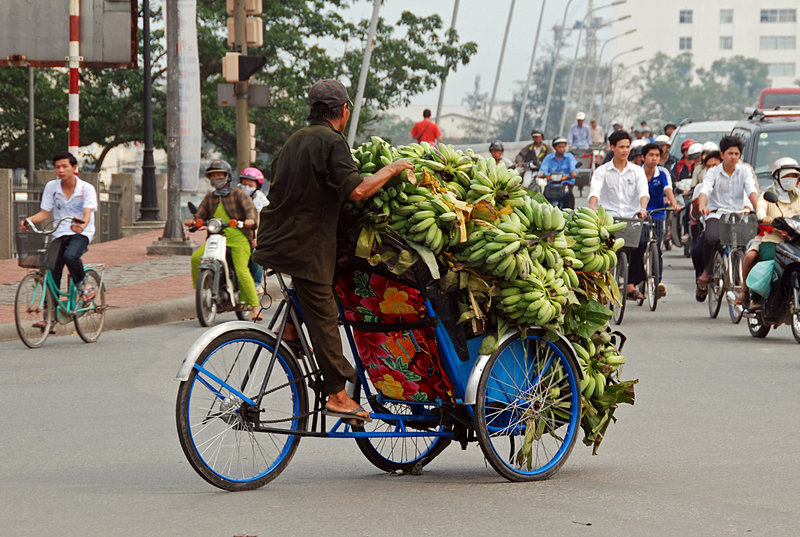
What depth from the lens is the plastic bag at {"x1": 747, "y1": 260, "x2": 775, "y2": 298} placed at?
40.7ft

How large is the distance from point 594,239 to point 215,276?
26.9 ft

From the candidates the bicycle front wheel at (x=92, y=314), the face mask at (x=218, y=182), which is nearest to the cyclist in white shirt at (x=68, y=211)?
the bicycle front wheel at (x=92, y=314)

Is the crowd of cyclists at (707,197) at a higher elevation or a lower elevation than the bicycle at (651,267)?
higher

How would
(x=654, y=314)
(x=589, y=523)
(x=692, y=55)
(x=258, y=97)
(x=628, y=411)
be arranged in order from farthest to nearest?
(x=692, y=55) < (x=258, y=97) < (x=654, y=314) < (x=628, y=411) < (x=589, y=523)

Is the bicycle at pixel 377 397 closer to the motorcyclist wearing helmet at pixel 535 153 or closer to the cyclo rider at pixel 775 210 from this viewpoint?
the cyclo rider at pixel 775 210

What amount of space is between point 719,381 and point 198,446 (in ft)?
17.1

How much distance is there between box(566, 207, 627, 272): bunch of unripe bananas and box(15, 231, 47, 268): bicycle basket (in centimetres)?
688

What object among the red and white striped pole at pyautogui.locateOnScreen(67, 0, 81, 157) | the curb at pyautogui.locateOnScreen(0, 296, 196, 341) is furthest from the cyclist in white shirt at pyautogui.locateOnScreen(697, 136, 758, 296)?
the red and white striped pole at pyautogui.locateOnScreen(67, 0, 81, 157)

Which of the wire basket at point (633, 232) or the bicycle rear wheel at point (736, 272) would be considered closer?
the wire basket at point (633, 232)

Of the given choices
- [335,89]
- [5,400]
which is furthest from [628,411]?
[5,400]

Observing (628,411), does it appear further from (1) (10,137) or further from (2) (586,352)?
(1) (10,137)

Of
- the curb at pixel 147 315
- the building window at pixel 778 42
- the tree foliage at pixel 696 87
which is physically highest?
the building window at pixel 778 42

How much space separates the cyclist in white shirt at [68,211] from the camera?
40.8ft

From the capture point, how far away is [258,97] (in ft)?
69.6
